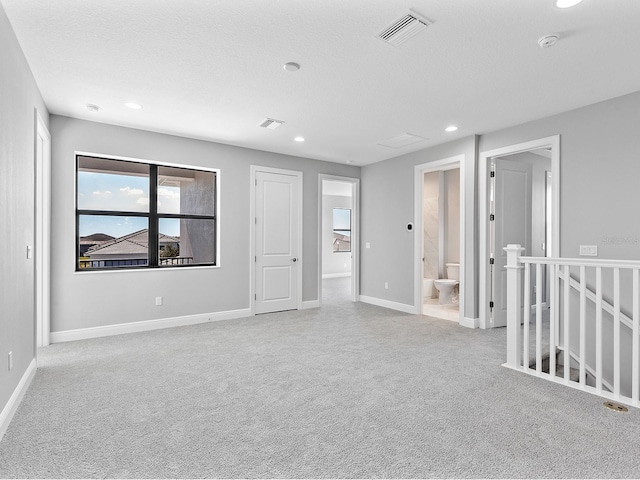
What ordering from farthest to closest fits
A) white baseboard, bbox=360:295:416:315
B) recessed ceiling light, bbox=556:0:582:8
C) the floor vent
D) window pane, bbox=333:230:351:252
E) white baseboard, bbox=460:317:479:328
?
window pane, bbox=333:230:351:252 → white baseboard, bbox=360:295:416:315 → white baseboard, bbox=460:317:479:328 → the floor vent → recessed ceiling light, bbox=556:0:582:8

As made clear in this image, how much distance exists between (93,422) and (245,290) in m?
3.16

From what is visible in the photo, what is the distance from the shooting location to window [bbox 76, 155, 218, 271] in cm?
439

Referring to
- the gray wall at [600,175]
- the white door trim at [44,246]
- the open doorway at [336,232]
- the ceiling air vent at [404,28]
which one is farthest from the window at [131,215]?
the open doorway at [336,232]

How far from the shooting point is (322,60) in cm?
273

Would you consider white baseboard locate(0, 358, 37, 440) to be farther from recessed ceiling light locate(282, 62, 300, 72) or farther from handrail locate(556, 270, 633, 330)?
handrail locate(556, 270, 633, 330)

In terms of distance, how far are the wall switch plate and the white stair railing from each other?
0.51 feet

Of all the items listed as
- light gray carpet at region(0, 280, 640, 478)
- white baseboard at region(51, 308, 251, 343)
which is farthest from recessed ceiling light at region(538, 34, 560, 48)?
white baseboard at region(51, 308, 251, 343)

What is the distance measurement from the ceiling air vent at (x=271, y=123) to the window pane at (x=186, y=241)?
5.43 ft

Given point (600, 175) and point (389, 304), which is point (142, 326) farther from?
point (600, 175)

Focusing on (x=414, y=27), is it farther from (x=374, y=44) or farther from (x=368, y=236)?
(x=368, y=236)

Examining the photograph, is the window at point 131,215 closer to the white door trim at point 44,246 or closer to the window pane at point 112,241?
the window pane at point 112,241

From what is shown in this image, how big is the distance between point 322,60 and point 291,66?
0.26 metres

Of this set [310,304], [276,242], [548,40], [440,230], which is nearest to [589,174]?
[548,40]

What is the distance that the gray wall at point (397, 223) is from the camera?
4.75m
